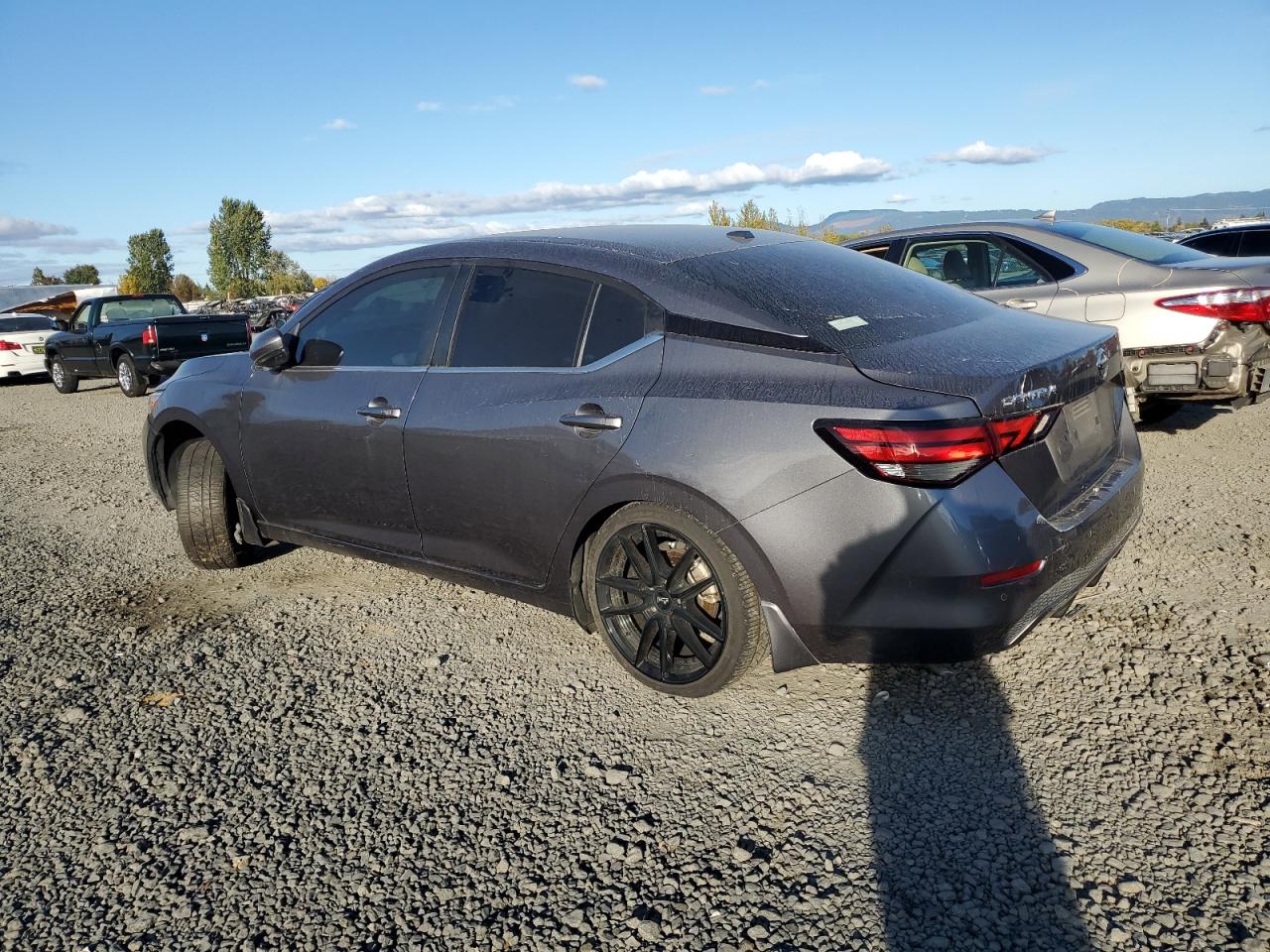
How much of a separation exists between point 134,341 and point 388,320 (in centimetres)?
1230

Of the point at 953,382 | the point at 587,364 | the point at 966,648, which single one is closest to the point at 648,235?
the point at 587,364

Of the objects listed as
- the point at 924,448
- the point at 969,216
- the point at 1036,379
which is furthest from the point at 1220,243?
the point at 924,448

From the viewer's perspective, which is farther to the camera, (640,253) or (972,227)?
(972,227)

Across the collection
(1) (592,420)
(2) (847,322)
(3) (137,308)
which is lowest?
(1) (592,420)

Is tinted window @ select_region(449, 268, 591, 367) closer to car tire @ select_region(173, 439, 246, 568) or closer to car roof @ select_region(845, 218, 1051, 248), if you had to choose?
car tire @ select_region(173, 439, 246, 568)

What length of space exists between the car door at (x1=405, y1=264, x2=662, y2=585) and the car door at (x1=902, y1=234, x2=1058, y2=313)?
3905 mm

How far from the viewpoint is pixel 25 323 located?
18109mm

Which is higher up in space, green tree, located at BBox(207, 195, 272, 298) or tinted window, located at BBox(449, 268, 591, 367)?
green tree, located at BBox(207, 195, 272, 298)

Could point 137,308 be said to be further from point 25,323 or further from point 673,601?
point 673,601

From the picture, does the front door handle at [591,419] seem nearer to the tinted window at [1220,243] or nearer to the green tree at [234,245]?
the tinted window at [1220,243]

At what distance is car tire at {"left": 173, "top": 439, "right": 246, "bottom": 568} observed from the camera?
4.75 metres

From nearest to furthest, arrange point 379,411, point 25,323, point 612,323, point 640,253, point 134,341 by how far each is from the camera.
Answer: point 612,323
point 640,253
point 379,411
point 134,341
point 25,323

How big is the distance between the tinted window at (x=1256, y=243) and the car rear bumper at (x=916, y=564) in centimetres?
1029

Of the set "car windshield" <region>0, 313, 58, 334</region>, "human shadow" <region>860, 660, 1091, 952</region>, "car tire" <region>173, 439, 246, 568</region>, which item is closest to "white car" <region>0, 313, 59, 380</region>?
"car windshield" <region>0, 313, 58, 334</region>
